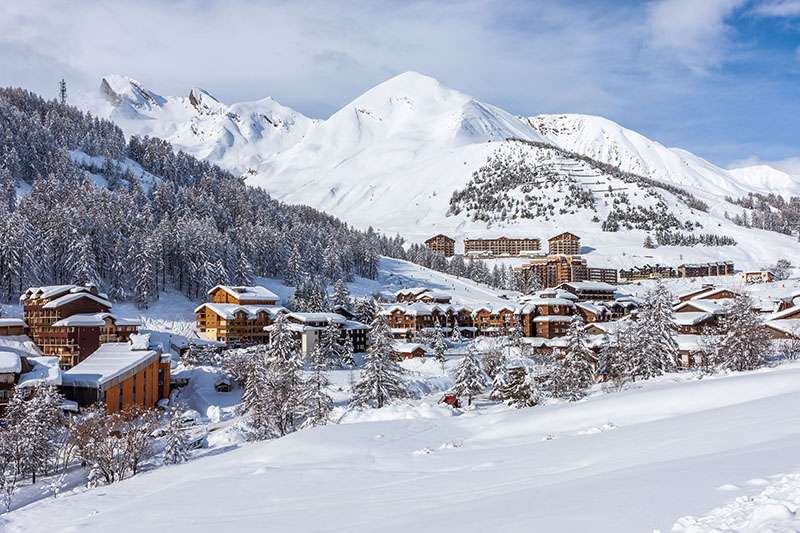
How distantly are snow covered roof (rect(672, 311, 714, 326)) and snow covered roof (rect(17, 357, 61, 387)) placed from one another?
2717 inches

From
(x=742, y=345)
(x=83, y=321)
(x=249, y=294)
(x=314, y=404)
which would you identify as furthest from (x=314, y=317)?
(x=742, y=345)

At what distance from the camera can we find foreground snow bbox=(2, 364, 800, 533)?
37.7 feet

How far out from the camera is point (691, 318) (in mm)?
81500

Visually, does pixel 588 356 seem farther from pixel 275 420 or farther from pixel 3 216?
pixel 3 216

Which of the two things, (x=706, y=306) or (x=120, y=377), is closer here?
(x=120, y=377)

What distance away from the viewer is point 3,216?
85750 millimetres

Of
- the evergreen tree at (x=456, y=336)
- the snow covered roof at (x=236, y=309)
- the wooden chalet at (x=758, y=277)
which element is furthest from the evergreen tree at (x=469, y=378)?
the wooden chalet at (x=758, y=277)

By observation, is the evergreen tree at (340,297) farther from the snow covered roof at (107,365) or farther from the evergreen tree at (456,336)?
the snow covered roof at (107,365)

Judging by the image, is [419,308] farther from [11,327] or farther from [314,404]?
[314,404]

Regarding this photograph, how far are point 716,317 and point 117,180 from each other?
12028 cm

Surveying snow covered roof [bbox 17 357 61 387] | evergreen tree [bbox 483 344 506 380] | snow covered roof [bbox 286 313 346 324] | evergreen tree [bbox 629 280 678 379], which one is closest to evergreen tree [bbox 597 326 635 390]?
evergreen tree [bbox 629 280 678 379]

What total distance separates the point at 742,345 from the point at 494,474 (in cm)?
3837

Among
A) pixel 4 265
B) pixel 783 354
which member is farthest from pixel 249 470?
pixel 4 265

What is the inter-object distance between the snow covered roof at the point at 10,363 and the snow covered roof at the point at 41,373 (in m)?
1.17
